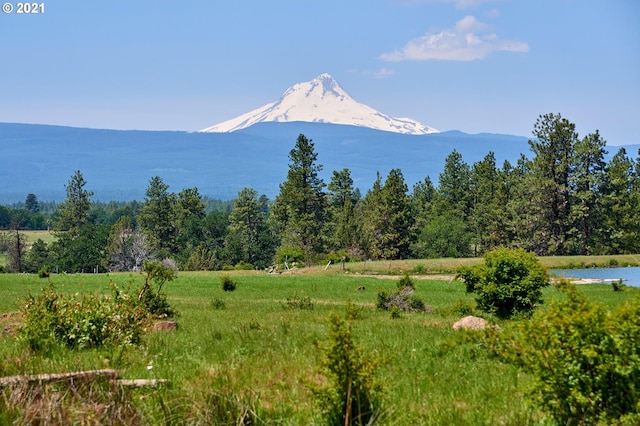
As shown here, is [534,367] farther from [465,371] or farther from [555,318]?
[465,371]

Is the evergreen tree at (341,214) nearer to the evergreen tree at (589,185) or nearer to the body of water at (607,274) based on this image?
the evergreen tree at (589,185)

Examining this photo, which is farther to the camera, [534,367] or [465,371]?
[465,371]

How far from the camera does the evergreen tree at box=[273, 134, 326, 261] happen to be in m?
95.5

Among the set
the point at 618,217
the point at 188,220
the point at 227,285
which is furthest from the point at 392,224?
the point at 227,285

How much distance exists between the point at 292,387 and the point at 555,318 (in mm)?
4014

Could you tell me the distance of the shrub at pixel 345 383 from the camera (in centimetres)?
653

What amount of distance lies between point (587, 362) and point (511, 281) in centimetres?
1498

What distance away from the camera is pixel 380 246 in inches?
3474

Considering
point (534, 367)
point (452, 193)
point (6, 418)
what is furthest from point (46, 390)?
point (452, 193)

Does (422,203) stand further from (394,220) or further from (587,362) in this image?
(587,362)

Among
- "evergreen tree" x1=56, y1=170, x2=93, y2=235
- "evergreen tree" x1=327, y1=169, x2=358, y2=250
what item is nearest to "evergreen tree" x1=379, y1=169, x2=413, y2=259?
"evergreen tree" x1=327, y1=169, x2=358, y2=250

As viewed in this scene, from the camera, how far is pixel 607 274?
5344cm

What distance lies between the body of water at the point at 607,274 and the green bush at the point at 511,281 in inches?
1152

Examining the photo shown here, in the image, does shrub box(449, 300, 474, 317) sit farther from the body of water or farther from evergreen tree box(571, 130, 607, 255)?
evergreen tree box(571, 130, 607, 255)
